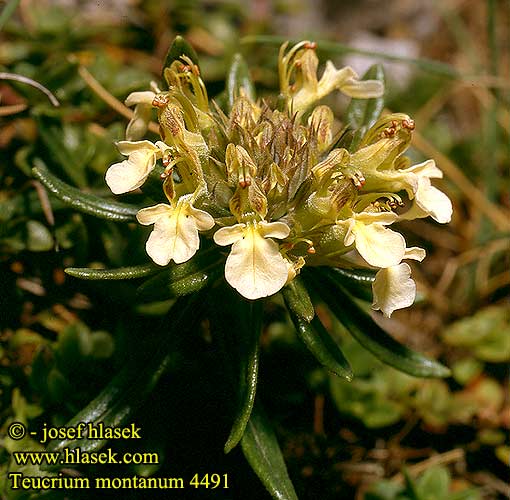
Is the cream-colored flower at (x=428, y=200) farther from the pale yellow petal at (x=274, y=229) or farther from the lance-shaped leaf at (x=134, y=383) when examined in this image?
the lance-shaped leaf at (x=134, y=383)

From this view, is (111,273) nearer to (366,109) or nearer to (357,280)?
(357,280)

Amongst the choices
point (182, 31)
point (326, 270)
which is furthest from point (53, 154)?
point (182, 31)

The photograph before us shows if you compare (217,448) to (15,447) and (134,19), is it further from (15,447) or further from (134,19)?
(134,19)

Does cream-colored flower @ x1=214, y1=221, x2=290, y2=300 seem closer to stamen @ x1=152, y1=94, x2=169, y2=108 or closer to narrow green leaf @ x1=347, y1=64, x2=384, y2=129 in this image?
stamen @ x1=152, y1=94, x2=169, y2=108

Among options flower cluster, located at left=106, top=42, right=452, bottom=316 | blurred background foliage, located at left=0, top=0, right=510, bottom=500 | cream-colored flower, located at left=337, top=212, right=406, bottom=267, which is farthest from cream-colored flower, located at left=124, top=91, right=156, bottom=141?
cream-colored flower, located at left=337, top=212, right=406, bottom=267

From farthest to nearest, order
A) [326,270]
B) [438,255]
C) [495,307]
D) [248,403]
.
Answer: [438,255] < [495,307] < [326,270] < [248,403]

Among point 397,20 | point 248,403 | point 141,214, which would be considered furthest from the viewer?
point 397,20

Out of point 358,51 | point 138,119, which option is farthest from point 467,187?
point 138,119

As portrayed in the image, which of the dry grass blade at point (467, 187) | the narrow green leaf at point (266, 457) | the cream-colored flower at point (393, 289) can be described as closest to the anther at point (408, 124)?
the cream-colored flower at point (393, 289)
